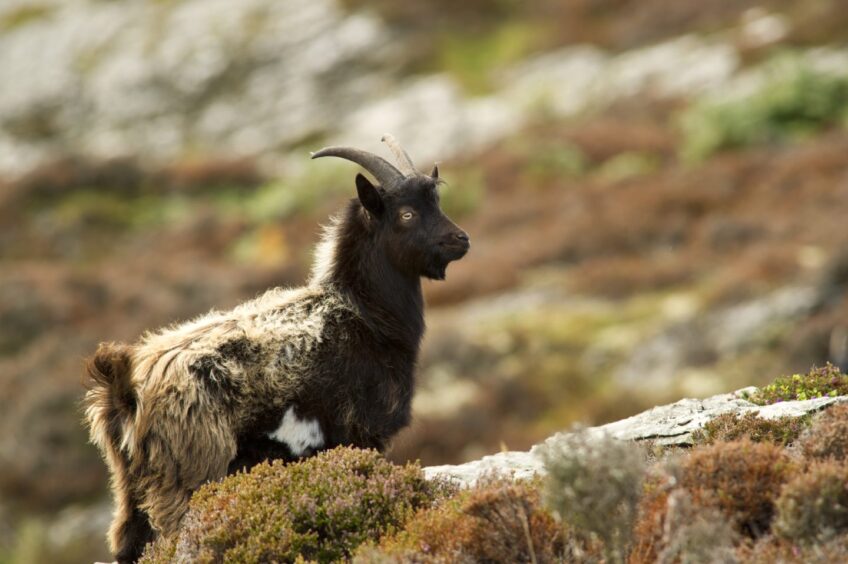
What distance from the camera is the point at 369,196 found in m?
9.70

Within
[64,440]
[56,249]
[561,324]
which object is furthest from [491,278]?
[56,249]

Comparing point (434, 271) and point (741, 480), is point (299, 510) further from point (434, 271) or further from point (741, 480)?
point (434, 271)

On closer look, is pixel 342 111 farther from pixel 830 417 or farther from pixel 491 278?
pixel 830 417

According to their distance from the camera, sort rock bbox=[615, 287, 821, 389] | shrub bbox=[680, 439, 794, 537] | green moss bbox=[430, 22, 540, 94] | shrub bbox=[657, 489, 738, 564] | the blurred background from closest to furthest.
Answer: shrub bbox=[657, 489, 738, 564] < shrub bbox=[680, 439, 794, 537] < rock bbox=[615, 287, 821, 389] < the blurred background < green moss bbox=[430, 22, 540, 94]

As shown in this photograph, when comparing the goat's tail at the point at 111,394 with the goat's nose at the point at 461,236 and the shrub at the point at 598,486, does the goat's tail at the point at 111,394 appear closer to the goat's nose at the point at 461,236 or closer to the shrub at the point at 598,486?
the goat's nose at the point at 461,236

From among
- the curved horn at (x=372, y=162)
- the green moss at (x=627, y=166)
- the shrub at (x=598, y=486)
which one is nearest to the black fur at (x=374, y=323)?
the curved horn at (x=372, y=162)

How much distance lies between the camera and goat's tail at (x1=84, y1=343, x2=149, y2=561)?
26.8ft

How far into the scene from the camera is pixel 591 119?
1640 inches

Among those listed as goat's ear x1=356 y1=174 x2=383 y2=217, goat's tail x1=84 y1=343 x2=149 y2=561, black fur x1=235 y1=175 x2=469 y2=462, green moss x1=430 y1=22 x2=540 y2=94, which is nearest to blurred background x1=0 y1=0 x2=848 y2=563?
green moss x1=430 y1=22 x2=540 y2=94

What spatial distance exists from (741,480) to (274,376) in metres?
3.61

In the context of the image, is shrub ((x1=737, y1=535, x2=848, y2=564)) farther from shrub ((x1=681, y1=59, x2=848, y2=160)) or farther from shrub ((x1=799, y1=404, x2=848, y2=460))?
shrub ((x1=681, y1=59, x2=848, y2=160))

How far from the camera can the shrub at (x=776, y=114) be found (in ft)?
109

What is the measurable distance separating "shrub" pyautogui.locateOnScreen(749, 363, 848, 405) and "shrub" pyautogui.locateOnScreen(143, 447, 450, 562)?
3274mm

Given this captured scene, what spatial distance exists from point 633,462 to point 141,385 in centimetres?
407
